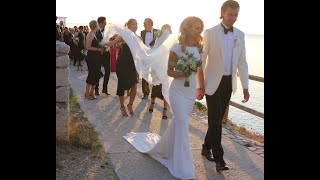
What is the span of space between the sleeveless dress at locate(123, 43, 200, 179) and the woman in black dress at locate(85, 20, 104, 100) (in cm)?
507

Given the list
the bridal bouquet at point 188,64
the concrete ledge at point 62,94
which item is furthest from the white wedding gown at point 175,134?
the concrete ledge at point 62,94

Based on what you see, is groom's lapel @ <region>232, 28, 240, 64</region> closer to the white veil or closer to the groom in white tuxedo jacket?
the groom in white tuxedo jacket

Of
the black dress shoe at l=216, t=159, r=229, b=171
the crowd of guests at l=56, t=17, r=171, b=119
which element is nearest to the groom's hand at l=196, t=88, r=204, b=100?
the black dress shoe at l=216, t=159, r=229, b=171

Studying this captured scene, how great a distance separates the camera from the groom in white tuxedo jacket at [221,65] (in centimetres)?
583

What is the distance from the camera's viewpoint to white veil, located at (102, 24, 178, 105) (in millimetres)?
7125

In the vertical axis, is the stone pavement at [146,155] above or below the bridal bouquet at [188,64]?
below

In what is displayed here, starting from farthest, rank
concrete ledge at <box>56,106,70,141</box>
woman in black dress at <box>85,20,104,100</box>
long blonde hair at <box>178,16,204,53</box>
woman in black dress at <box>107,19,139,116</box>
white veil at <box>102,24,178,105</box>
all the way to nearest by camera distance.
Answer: woman in black dress at <box>85,20,104,100</box> → woman in black dress at <box>107,19,139,116</box> → white veil at <box>102,24,178,105</box> → concrete ledge at <box>56,106,70,141</box> → long blonde hair at <box>178,16,204,53</box>

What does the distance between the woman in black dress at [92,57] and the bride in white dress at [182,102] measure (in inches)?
202

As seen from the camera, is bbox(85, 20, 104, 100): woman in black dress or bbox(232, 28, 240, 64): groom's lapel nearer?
bbox(232, 28, 240, 64): groom's lapel

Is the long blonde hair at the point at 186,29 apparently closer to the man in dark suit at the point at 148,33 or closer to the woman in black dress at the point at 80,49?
the man in dark suit at the point at 148,33

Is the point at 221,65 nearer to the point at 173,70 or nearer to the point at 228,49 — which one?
the point at 228,49

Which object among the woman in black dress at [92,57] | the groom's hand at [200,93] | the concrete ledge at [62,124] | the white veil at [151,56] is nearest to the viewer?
the groom's hand at [200,93]
